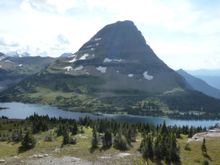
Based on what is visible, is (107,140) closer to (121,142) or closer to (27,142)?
(121,142)

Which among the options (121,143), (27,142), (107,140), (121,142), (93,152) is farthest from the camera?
(27,142)

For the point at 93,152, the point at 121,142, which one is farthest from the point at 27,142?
the point at 121,142

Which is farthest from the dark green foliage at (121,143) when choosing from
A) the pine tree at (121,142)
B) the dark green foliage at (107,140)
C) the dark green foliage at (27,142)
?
the dark green foliage at (27,142)

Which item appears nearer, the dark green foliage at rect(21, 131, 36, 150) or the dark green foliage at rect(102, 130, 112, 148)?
the dark green foliage at rect(102, 130, 112, 148)

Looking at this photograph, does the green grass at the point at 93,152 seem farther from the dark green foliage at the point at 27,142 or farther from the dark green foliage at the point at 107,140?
the dark green foliage at the point at 107,140

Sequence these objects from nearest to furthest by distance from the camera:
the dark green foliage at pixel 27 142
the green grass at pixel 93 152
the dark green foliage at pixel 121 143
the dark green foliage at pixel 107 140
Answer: the green grass at pixel 93 152
the dark green foliage at pixel 121 143
the dark green foliage at pixel 107 140
the dark green foliage at pixel 27 142

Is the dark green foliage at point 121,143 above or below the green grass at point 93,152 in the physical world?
above

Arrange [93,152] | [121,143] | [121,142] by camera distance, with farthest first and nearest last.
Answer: [121,142] → [121,143] → [93,152]

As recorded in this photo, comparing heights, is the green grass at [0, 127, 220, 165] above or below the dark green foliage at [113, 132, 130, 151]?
below

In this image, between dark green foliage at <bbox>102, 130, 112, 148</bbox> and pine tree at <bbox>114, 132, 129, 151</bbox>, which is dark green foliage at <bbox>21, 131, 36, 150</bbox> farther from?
pine tree at <bbox>114, 132, 129, 151</bbox>

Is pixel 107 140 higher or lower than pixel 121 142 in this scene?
higher

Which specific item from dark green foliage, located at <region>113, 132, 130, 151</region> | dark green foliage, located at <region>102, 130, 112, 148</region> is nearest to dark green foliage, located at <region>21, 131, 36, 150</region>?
dark green foliage, located at <region>102, 130, 112, 148</region>

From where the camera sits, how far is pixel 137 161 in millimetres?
91938

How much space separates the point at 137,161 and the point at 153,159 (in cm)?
481
